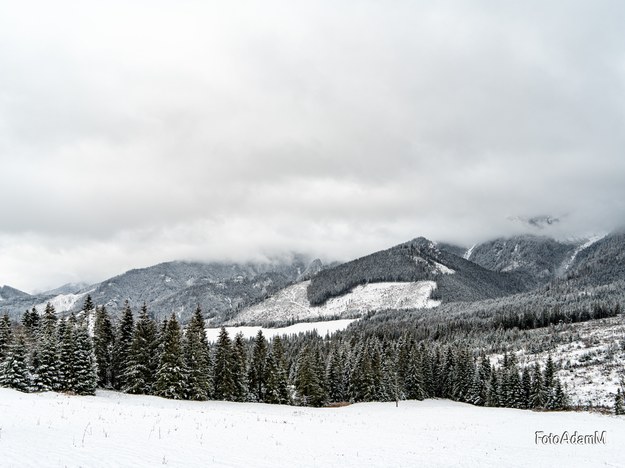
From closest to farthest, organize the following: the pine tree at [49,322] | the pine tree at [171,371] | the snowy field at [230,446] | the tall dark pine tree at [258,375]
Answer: the snowy field at [230,446] → the pine tree at [171,371] → the pine tree at [49,322] → the tall dark pine tree at [258,375]

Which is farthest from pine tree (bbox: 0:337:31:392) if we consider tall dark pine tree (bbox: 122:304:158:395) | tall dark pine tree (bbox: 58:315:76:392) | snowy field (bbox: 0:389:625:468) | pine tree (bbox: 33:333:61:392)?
snowy field (bbox: 0:389:625:468)

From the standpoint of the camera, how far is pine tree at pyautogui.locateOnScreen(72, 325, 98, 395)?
163 ft

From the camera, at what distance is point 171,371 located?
53.4 meters

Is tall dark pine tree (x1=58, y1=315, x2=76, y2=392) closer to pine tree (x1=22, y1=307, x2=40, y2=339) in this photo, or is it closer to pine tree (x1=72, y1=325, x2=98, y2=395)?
pine tree (x1=72, y1=325, x2=98, y2=395)

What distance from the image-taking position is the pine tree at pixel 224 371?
6191 centimetres

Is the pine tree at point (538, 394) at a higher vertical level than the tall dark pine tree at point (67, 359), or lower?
lower

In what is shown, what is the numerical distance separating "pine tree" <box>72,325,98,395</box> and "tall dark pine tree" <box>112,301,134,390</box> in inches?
329

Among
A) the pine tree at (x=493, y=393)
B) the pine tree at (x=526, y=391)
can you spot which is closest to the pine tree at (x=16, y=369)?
the pine tree at (x=493, y=393)

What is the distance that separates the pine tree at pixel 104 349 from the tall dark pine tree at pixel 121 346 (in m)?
1.44

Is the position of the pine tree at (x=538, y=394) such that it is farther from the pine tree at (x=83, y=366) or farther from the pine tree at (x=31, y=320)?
the pine tree at (x=31, y=320)

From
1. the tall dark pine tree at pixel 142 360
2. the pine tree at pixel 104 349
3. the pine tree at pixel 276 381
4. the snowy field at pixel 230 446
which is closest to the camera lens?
the snowy field at pixel 230 446

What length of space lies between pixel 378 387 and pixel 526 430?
47.4m

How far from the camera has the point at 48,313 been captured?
73438 mm

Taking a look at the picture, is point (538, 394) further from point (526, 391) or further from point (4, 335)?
point (4, 335)
